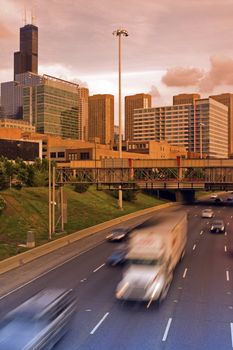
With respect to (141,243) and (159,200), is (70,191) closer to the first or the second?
(159,200)

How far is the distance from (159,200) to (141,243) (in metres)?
99.1

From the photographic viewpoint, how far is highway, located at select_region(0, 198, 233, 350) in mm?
22922

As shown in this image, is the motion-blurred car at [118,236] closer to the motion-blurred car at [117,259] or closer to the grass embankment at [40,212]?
the grass embankment at [40,212]

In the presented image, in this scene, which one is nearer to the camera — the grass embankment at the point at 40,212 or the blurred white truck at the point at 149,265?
the blurred white truck at the point at 149,265

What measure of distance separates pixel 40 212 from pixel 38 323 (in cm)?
5685

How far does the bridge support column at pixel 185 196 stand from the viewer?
449 ft

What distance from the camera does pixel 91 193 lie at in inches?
4220

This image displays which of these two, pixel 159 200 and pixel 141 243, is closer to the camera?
pixel 141 243

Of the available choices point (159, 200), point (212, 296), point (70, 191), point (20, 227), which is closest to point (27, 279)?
point (212, 296)

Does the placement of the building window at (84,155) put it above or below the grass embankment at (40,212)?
above

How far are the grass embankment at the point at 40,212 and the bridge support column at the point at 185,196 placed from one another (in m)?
23.1

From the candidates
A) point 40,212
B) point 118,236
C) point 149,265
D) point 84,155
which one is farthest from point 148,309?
point 84,155

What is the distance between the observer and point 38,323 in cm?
1992

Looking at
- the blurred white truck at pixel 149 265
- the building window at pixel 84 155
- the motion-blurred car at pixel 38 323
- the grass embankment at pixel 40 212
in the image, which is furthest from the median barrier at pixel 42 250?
the building window at pixel 84 155
